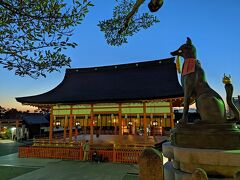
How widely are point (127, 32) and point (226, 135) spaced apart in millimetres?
4198

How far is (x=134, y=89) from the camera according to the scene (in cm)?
1536

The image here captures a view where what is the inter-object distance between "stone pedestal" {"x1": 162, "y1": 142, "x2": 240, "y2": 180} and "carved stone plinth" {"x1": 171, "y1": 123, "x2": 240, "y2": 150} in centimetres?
20

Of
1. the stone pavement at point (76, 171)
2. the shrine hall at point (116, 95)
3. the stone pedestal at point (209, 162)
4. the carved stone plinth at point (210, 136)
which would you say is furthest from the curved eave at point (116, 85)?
the stone pedestal at point (209, 162)

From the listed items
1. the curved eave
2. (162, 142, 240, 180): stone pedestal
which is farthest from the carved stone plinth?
the curved eave

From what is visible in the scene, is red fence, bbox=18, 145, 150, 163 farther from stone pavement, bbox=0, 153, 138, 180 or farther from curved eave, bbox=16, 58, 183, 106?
curved eave, bbox=16, 58, 183, 106

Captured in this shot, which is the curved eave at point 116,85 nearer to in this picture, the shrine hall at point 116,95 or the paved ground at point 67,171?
the shrine hall at point 116,95

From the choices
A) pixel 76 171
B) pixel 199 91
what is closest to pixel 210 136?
pixel 199 91

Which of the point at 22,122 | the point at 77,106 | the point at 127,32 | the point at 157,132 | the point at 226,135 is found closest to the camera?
the point at 226,135

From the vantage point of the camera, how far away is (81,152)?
13.6 meters

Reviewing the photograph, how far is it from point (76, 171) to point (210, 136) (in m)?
8.35

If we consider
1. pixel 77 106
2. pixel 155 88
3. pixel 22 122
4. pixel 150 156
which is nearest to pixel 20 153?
pixel 77 106

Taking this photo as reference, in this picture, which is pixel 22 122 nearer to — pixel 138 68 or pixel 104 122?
pixel 104 122

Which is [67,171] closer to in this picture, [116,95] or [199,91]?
[116,95]

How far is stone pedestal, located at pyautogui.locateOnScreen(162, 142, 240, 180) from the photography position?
3975 millimetres
